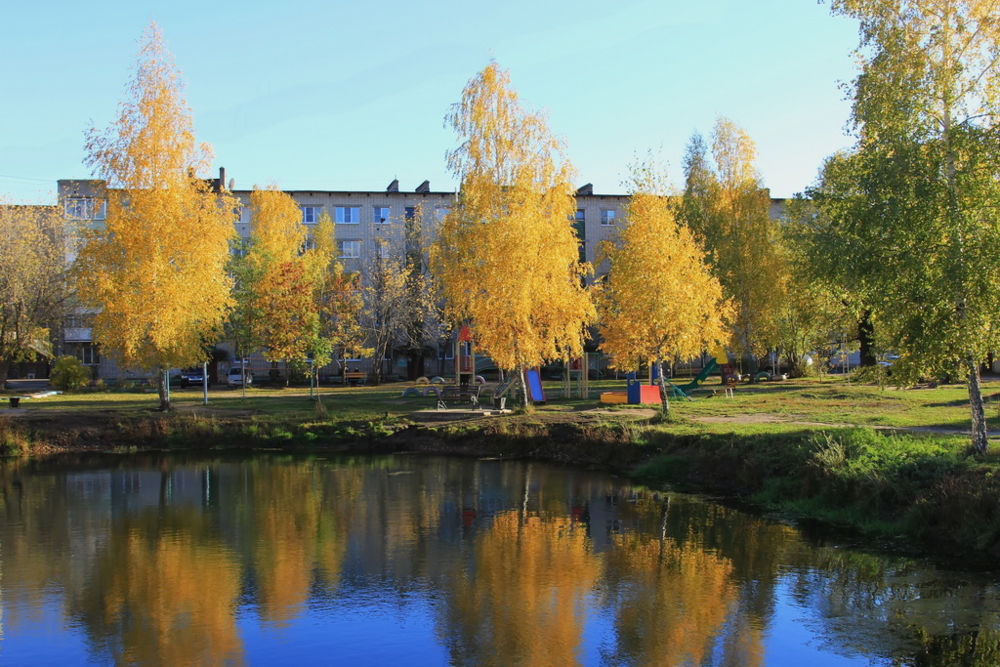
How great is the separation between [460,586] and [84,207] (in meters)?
36.6

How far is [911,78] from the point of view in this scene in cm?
1756

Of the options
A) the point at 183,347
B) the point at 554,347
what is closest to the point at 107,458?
the point at 183,347

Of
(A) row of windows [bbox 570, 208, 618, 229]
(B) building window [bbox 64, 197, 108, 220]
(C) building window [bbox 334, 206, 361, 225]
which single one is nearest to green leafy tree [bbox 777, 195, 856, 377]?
(A) row of windows [bbox 570, 208, 618, 229]

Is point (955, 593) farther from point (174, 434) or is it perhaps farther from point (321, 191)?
point (321, 191)

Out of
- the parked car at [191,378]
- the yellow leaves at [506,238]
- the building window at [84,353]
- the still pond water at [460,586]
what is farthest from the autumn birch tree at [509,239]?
the building window at [84,353]

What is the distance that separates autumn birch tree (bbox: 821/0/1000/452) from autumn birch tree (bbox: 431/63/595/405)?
1364 cm

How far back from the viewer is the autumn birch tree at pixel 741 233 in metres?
45.2

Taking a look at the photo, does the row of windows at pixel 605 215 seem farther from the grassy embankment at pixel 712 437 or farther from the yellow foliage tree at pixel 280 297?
the grassy embankment at pixel 712 437

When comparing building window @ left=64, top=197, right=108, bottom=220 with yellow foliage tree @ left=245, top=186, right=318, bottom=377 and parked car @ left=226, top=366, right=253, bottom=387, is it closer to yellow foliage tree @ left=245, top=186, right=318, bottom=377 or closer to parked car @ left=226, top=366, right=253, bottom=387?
yellow foliage tree @ left=245, top=186, right=318, bottom=377

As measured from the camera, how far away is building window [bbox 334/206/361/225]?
68812mm

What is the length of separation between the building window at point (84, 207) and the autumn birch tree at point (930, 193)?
91.2 ft

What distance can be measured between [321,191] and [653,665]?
6187 cm

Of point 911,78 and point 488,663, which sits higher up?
point 911,78

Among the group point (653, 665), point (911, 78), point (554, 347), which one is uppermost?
point (911, 78)
